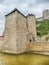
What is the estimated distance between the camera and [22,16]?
1714 centimetres

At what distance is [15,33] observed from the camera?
15914 millimetres

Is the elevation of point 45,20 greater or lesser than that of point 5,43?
greater

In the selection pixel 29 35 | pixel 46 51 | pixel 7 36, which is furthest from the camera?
pixel 29 35

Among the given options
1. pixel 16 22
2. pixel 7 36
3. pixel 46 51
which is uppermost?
pixel 16 22

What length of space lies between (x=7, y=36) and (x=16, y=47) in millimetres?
2022

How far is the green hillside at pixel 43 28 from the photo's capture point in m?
20.2

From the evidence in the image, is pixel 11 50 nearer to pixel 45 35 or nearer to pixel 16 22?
pixel 16 22

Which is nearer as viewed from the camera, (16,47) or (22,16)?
(16,47)

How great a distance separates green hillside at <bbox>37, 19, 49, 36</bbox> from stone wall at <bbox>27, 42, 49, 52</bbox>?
3679 millimetres

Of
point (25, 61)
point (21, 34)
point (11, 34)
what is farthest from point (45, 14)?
point (25, 61)

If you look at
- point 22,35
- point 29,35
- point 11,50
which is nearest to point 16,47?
point 11,50

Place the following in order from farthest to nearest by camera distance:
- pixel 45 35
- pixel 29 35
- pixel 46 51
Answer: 1. pixel 45 35
2. pixel 29 35
3. pixel 46 51

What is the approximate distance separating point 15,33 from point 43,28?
6763 mm

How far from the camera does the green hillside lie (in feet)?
66.3
